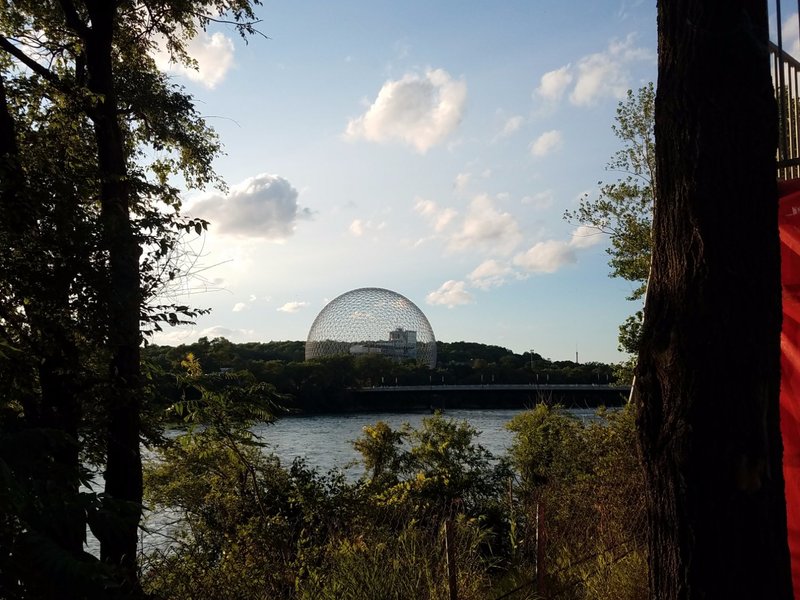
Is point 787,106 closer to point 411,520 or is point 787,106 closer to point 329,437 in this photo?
point 411,520

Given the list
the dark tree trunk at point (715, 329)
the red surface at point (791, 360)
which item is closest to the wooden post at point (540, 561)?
the red surface at point (791, 360)

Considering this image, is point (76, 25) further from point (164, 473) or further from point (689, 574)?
point (164, 473)

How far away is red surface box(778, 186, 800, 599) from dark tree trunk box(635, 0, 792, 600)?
6.70ft

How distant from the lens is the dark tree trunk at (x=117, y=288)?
5.34m

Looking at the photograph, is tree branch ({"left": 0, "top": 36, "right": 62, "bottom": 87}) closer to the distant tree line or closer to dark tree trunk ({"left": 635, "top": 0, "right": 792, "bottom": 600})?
dark tree trunk ({"left": 635, "top": 0, "right": 792, "bottom": 600})

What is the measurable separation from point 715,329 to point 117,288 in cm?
427

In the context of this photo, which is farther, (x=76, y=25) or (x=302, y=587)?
(x=76, y=25)

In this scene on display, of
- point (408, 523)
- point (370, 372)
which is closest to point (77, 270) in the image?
point (408, 523)

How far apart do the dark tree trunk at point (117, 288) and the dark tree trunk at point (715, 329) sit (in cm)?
385

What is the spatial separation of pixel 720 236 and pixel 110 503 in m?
2.66

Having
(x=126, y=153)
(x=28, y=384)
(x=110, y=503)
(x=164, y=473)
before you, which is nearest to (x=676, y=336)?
(x=110, y=503)

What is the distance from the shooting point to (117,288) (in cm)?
537

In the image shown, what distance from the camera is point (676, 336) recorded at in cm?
279

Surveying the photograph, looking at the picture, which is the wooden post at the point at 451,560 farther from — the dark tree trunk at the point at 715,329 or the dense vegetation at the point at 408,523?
the dark tree trunk at the point at 715,329
